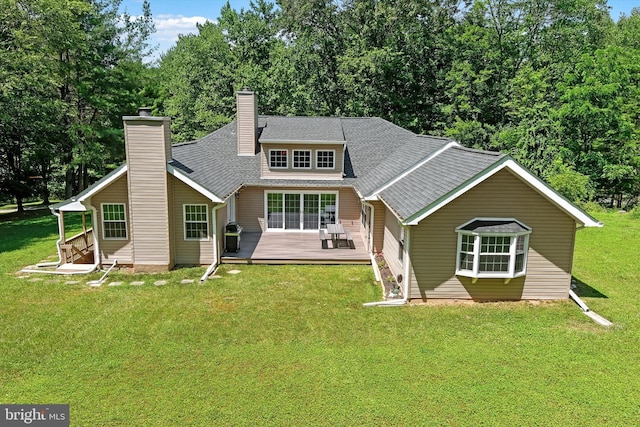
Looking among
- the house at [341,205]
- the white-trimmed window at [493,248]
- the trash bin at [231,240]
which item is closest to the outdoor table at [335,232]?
the house at [341,205]

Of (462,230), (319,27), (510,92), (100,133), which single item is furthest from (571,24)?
(100,133)

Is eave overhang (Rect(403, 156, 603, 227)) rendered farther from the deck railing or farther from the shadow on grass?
the deck railing

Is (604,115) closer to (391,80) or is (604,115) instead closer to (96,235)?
(391,80)

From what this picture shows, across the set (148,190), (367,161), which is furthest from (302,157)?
(148,190)

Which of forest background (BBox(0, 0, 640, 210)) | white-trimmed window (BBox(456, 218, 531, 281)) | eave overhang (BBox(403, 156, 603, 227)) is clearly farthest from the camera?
forest background (BBox(0, 0, 640, 210))

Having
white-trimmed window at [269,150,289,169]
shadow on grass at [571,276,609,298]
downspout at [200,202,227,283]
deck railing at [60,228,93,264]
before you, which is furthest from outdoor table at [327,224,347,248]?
deck railing at [60,228,93,264]

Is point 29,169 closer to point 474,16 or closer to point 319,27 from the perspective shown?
point 319,27

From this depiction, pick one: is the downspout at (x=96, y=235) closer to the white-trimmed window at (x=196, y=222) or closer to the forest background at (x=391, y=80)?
the white-trimmed window at (x=196, y=222)
